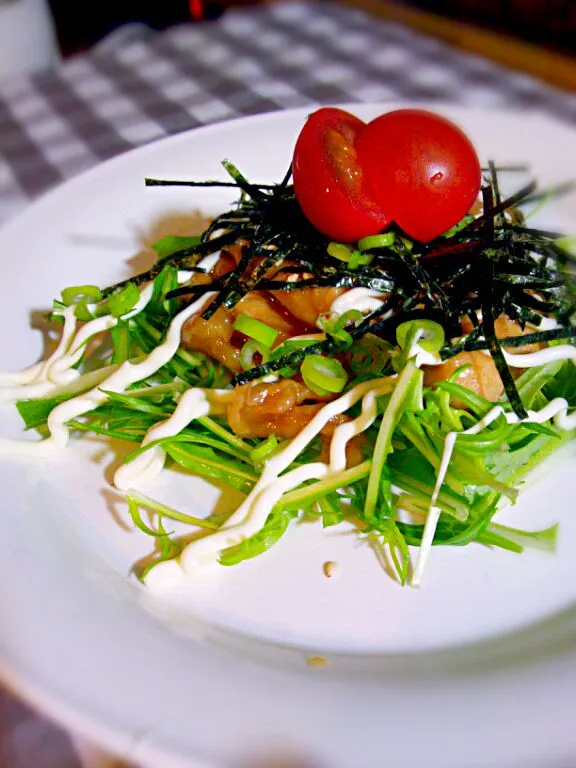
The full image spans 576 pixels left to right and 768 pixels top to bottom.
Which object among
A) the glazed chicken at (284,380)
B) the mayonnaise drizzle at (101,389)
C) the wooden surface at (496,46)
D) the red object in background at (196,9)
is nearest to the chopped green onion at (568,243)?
the glazed chicken at (284,380)

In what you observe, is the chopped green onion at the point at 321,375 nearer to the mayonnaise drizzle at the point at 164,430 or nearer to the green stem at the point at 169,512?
the mayonnaise drizzle at the point at 164,430

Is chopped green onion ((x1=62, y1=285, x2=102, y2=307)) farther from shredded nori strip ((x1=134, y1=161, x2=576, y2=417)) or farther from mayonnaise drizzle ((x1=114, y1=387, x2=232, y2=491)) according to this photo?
mayonnaise drizzle ((x1=114, y1=387, x2=232, y2=491))

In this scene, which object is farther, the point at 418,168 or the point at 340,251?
the point at 340,251

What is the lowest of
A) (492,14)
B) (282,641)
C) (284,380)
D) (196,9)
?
(282,641)

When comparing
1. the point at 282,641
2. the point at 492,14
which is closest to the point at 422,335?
the point at 282,641

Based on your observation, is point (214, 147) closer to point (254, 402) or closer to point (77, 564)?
point (254, 402)

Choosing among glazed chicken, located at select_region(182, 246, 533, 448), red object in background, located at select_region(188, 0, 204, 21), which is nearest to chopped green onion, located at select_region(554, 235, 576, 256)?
glazed chicken, located at select_region(182, 246, 533, 448)

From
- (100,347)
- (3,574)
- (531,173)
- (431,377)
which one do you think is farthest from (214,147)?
(3,574)

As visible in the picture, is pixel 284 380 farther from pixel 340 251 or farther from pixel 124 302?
pixel 124 302
